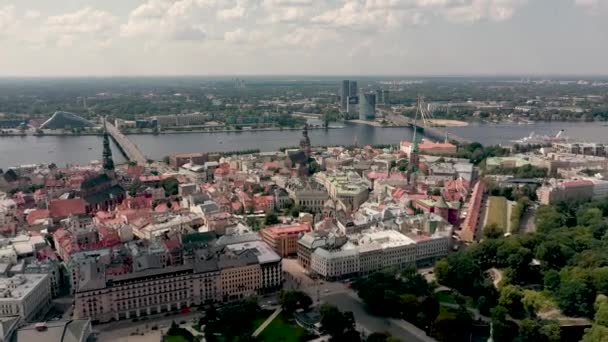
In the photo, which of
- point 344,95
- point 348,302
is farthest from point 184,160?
point 344,95

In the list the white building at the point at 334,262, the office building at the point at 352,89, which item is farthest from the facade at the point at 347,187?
the office building at the point at 352,89

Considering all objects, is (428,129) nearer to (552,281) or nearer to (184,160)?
(184,160)

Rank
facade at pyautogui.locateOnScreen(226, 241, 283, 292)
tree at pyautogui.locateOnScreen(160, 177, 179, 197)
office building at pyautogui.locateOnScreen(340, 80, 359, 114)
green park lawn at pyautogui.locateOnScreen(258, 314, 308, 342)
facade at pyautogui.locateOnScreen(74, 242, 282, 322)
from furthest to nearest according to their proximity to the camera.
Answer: office building at pyautogui.locateOnScreen(340, 80, 359, 114), tree at pyautogui.locateOnScreen(160, 177, 179, 197), facade at pyautogui.locateOnScreen(226, 241, 283, 292), facade at pyautogui.locateOnScreen(74, 242, 282, 322), green park lawn at pyautogui.locateOnScreen(258, 314, 308, 342)

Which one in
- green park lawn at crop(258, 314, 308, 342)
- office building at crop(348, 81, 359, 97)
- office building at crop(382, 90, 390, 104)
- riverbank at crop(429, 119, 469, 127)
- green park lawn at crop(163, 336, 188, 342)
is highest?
office building at crop(348, 81, 359, 97)

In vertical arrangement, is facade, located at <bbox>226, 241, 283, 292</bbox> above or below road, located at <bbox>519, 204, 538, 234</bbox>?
above

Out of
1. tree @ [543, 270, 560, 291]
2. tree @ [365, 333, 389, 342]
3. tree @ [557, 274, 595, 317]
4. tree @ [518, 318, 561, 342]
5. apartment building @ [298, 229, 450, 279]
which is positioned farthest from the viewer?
apartment building @ [298, 229, 450, 279]

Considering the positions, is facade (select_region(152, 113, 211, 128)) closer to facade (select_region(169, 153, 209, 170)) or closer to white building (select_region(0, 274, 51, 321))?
facade (select_region(169, 153, 209, 170))

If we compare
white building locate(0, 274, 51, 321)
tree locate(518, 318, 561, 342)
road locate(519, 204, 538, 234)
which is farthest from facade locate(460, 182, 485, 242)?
white building locate(0, 274, 51, 321)

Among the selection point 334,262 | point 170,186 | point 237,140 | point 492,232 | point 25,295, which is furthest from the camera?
point 237,140
